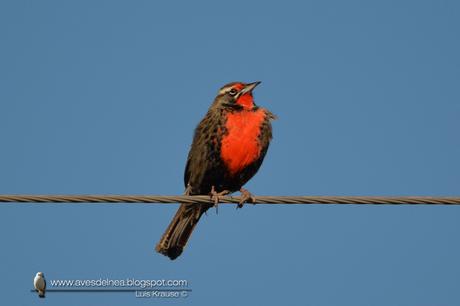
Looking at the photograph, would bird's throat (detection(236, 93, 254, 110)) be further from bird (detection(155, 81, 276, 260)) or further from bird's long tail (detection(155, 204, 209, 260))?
bird's long tail (detection(155, 204, 209, 260))

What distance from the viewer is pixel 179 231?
966cm

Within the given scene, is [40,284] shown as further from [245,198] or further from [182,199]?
[182,199]

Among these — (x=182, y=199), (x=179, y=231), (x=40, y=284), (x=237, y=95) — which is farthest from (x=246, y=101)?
(x=40, y=284)

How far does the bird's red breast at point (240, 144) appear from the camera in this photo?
9.29 metres

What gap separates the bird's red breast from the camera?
929cm

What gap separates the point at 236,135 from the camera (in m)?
9.31

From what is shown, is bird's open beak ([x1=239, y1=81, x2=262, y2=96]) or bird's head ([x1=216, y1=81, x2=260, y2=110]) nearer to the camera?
bird's head ([x1=216, y1=81, x2=260, y2=110])

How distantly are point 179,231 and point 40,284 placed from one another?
260 cm

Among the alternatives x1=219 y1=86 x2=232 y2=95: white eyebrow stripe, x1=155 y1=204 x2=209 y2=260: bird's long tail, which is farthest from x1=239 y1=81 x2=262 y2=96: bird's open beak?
x1=155 y1=204 x2=209 y2=260: bird's long tail

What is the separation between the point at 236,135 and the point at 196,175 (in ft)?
2.67

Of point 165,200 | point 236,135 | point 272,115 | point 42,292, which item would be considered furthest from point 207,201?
point 42,292

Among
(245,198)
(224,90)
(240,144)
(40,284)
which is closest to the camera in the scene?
(245,198)

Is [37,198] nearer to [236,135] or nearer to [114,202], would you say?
[114,202]

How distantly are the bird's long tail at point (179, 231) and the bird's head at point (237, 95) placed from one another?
4.72 ft
